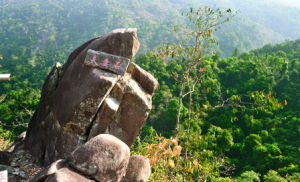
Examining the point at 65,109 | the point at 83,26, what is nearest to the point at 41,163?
the point at 65,109

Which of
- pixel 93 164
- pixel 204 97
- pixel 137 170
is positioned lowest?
pixel 204 97

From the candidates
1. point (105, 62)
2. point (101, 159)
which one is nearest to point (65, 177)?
point (101, 159)

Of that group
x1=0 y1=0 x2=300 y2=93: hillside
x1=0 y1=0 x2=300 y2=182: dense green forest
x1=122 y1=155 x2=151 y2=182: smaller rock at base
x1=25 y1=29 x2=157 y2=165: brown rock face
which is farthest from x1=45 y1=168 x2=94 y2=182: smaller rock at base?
x1=0 y1=0 x2=300 y2=93: hillside

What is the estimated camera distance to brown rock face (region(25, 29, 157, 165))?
229 inches

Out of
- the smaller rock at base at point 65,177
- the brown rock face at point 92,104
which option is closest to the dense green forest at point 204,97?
the brown rock face at point 92,104

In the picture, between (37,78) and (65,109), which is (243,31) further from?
(65,109)

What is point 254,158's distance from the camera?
2095 centimetres

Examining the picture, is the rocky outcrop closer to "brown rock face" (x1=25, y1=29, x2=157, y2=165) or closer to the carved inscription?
"brown rock face" (x1=25, y1=29, x2=157, y2=165)

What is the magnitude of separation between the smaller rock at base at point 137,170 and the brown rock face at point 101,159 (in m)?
1.21

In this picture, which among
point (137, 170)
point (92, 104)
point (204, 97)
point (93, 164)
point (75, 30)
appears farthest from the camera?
point (75, 30)

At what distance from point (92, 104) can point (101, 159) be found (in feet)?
7.10

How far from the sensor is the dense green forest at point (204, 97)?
22.4 feet

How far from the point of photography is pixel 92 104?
5.77 meters

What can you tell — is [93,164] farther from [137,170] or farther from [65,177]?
[137,170]
